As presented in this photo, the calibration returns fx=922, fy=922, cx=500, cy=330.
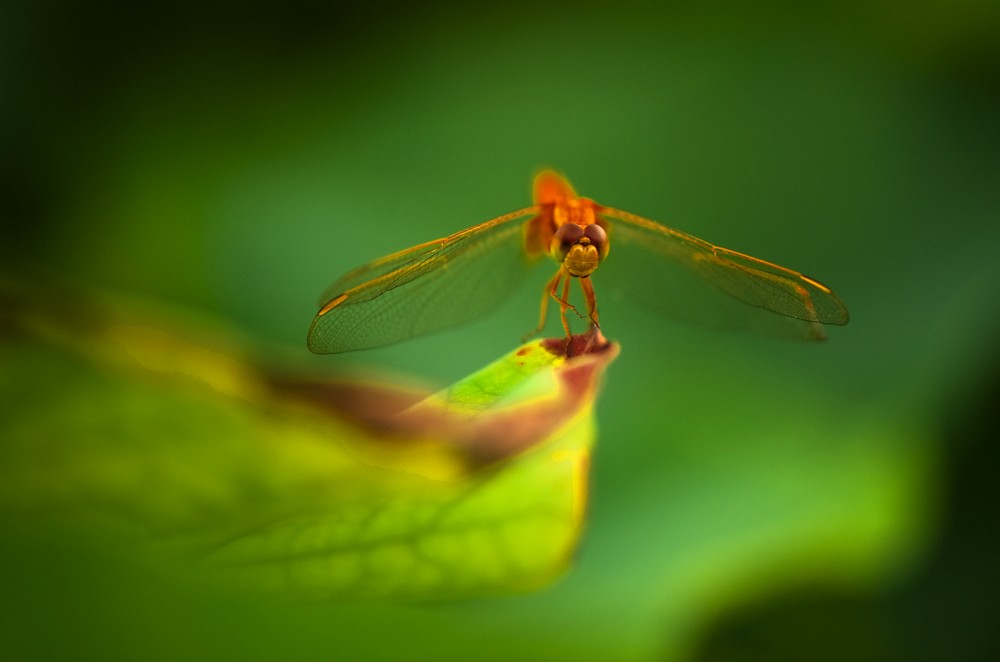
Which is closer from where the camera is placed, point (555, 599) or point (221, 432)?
point (221, 432)

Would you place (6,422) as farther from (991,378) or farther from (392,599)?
(991,378)

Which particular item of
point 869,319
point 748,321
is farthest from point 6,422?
point 869,319

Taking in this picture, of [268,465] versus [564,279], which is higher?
[564,279]

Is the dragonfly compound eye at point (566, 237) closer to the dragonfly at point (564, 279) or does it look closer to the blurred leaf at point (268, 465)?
the dragonfly at point (564, 279)

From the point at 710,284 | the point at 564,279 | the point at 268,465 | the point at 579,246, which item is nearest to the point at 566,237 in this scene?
the point at 579,246

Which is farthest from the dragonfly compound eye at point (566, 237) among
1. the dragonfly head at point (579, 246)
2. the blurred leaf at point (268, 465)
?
the blurred leaf at point (268, 465)

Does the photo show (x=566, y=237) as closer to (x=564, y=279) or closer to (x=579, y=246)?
(x=579, y=246)
